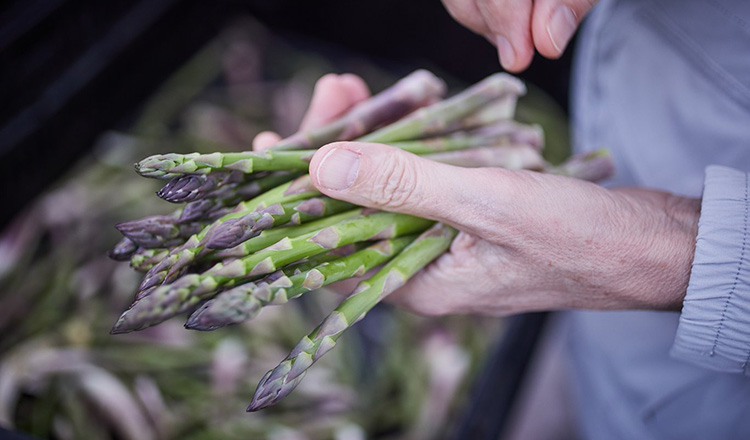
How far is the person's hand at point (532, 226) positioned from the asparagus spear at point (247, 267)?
8 cm

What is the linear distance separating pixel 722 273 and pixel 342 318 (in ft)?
2.16

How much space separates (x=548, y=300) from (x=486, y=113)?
1.79 feet

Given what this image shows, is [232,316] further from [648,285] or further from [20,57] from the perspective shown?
[20,57]

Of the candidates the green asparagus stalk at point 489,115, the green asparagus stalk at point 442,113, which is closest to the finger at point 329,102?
the green asparagus stalk at point 442,113

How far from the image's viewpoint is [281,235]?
0.99m

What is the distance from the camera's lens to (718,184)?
921 millimetres

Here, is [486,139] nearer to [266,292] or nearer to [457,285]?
[457,285]

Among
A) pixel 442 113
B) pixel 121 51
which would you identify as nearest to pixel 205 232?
pixel 442 113

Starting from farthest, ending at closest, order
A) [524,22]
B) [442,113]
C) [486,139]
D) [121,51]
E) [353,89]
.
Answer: [121,51] < [353,89] < [486,139] < [442,113] < [524,22]

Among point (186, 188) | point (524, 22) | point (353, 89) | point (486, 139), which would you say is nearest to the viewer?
point (186, 188)

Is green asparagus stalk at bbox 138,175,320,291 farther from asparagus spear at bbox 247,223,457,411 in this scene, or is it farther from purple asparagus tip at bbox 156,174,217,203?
asparagus spear at bbox 247,223,457,411

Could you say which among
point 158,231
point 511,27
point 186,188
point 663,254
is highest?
point 511,27

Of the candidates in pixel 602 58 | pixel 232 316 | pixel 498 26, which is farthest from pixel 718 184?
A: pixel 232 316

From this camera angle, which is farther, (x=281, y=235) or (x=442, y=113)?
(x=442, y=113)
